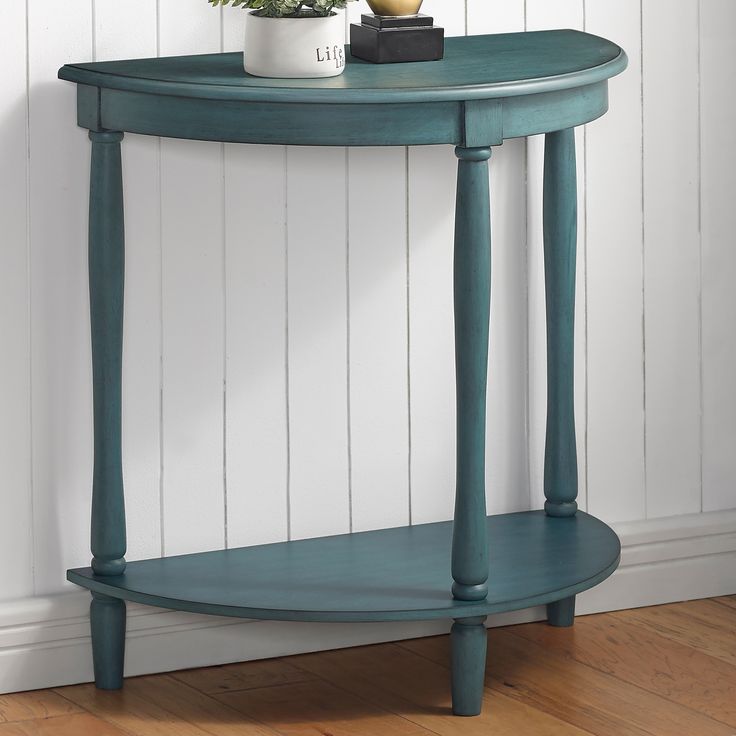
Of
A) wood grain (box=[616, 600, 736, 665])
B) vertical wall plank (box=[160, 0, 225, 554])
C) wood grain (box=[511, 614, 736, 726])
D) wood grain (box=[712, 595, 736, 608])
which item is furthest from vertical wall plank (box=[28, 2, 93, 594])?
wood grain (box=[712, 595, 736, 608])

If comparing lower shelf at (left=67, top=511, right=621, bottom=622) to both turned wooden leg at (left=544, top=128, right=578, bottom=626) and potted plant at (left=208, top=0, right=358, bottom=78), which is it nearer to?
turned wooden leg at (left=544, top=128, right=578, bottom=626)

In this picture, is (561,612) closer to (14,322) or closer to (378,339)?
(378,339)

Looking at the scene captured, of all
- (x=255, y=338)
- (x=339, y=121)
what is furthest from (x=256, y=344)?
(x=339, y=121)

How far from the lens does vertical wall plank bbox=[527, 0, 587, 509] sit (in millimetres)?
2361

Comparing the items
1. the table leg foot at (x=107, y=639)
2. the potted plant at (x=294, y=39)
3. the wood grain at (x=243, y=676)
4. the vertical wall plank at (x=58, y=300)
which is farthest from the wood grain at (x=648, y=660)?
the potted plant at (x=294, y=39)

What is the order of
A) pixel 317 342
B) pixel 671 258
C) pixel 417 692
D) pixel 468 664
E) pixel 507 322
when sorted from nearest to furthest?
1. pixel 468 664
2. pixel 417 692
3. pixel 317 342
4. pixel 507 322
5. pixel 671 258

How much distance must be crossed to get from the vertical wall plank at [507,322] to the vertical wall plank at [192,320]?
445mm

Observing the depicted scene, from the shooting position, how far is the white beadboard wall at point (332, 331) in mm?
2135

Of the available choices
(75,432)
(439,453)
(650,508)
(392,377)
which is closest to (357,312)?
(392,377)

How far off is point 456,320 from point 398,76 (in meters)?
0.33

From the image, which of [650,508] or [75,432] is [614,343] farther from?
[75,432]

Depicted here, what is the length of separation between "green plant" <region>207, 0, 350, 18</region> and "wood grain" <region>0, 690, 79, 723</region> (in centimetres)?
100

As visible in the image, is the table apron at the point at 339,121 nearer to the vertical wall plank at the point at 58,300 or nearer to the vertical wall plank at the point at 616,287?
the vertical wall plank at the point at 58,300

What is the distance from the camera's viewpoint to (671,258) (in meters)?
2.51
